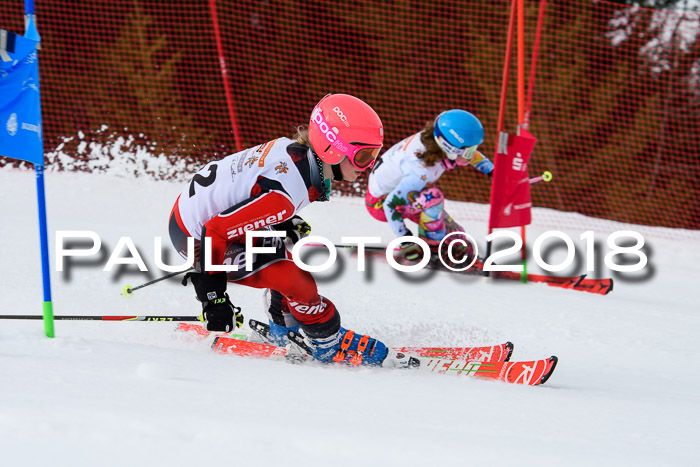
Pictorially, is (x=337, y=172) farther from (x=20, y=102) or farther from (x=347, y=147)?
(x=20, y=102)

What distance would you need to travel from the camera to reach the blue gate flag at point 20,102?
2.67m

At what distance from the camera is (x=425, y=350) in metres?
3.33

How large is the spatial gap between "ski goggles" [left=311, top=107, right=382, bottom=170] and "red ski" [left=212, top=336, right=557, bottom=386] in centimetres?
100

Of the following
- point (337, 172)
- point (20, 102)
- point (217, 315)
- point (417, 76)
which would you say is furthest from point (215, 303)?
point (417, 76)

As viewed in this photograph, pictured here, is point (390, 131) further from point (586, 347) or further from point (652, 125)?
point (586, 347)

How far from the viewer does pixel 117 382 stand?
82.7 inches

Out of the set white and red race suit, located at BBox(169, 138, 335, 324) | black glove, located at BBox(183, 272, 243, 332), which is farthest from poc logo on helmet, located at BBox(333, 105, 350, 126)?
black glove, located at BBox(183, 272, 243, 332)

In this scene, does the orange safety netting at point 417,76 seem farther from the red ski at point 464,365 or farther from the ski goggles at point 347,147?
the ski goggles at point 347,147

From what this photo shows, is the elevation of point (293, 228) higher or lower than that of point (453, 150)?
lower

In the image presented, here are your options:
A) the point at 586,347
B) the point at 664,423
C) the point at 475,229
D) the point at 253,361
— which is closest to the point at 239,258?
the point at 253,361

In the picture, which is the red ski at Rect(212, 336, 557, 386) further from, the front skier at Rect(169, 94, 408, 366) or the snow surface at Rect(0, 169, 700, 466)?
the front skier at Rect(169, 94, 408, 366)

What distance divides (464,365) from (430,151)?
7.29ft

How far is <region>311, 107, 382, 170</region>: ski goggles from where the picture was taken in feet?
8.89

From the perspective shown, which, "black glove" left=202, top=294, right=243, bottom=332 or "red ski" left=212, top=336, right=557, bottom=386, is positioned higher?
"black glove" left=202, top=294, right=243, bottom=332
